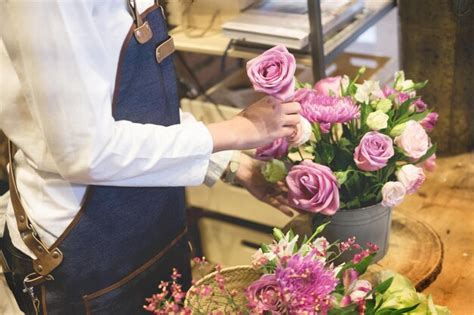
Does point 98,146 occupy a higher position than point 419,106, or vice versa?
point 98,146

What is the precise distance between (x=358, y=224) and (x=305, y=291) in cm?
39

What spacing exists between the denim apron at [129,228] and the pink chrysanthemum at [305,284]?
0.34 metres

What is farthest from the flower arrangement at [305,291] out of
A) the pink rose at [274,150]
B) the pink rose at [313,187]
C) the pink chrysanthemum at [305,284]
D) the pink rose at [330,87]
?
the pink rose at [330,87]

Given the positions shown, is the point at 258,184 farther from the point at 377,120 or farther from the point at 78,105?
the point at 78,105

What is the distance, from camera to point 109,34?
0.97 metres

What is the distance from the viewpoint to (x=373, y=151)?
116 cm

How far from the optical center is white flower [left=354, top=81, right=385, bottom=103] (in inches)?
48.7

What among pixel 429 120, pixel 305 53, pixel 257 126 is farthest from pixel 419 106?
pixel 305 53

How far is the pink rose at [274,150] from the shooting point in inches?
49.3

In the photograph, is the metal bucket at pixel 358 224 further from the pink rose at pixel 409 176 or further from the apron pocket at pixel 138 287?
the apron pocket at pixel 138 287

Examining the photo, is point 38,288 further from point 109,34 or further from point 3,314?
point 109,34

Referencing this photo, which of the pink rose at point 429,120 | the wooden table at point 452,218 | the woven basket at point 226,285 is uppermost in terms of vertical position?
the pink rose at point 429,120

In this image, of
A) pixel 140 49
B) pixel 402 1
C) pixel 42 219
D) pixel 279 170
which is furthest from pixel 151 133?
pixel 402 1

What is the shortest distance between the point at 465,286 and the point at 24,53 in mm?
883
